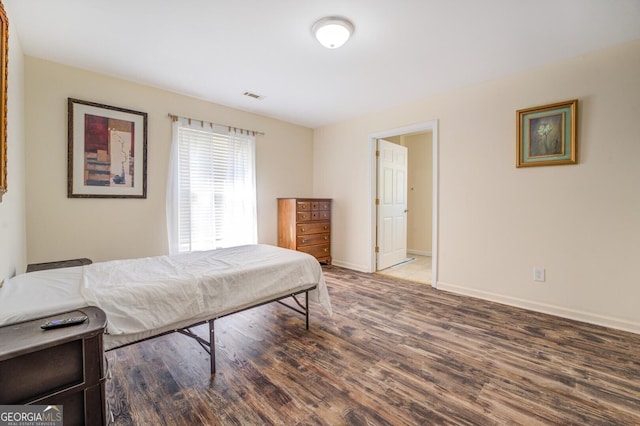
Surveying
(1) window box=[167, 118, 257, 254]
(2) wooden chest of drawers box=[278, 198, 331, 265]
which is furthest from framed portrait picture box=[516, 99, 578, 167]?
(1) window box=[167, 118, 257, 254]

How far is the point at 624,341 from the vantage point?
2191 millimetres

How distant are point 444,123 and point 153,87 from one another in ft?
11.8

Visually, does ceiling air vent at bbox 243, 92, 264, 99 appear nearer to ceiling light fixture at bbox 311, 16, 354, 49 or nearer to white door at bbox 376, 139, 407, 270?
ceiling light fixture at bbox 311, 16, 354, 49

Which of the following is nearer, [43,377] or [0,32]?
[43,377]

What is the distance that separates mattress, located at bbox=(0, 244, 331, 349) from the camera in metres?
1.30

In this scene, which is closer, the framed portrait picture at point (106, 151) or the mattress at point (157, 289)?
the mattress at point (157, 289)

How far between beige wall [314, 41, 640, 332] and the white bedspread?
2.06 m

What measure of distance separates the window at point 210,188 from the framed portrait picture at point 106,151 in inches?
14.6

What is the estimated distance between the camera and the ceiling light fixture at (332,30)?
2027 mm

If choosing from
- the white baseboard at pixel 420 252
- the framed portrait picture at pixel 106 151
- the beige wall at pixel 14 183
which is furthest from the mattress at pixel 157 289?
the white baseboard at pixel 420 252

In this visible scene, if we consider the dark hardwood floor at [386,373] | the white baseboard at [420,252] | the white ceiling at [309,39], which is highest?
the white ceiling at [309,39]

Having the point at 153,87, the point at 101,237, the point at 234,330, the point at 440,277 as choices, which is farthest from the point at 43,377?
the point at 440,277

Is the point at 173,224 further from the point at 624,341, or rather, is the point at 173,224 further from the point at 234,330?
the point at 624,341

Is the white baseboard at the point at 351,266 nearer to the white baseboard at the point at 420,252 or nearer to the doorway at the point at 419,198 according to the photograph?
the doorway at the point at 419,198
